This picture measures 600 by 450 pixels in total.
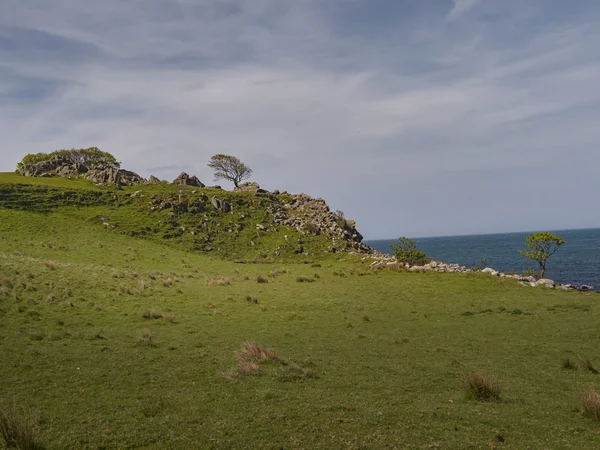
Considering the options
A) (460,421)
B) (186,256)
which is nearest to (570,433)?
(460,421)

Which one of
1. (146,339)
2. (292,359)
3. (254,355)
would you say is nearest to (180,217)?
(146,339)

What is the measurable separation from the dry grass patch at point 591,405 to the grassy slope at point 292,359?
0.29 meters

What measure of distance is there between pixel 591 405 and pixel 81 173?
11419 cm

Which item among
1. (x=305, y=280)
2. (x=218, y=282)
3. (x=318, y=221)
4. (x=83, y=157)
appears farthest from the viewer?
(x=83, y=157)

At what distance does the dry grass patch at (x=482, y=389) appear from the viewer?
40.7 feet

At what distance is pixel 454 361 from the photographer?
17.1 meters

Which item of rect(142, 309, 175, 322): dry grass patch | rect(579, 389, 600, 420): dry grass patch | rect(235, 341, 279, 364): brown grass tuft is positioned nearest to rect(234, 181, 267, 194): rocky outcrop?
rect(142, 309, 175, 322): dry grass patch

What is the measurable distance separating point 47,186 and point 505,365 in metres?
87.8

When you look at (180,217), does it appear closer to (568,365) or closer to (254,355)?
(254,355)

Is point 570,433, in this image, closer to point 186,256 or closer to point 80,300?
point 80,300

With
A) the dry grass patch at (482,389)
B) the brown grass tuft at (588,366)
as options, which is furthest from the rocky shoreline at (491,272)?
the dry grass patch at (482,389)

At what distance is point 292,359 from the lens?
17469 millimetres

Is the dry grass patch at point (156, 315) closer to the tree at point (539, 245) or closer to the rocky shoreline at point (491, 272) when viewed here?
the rocky shoreline at point (491, 272)

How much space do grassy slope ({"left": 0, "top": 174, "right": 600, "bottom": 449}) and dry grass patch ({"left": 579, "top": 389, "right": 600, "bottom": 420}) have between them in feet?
0.96
